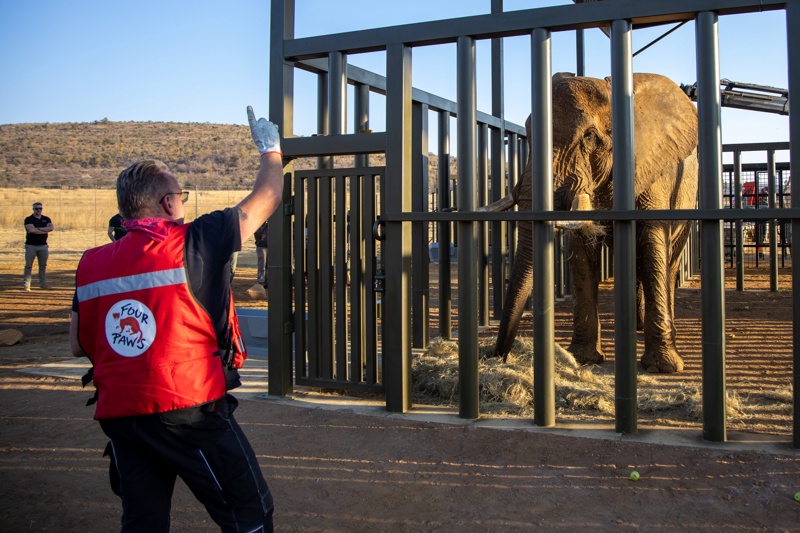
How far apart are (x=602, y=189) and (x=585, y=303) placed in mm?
1246

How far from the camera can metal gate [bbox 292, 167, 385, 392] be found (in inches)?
245

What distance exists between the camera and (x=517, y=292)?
714 centimetres

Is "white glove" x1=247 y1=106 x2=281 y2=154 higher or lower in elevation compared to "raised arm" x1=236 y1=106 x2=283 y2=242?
higher

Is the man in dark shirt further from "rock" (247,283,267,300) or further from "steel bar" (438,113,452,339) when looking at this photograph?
"steel bar" (438,113,452,339)

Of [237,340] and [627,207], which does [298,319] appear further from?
[237,340]

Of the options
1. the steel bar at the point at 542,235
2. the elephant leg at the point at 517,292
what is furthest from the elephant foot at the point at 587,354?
the steel bar at the point at 542,235

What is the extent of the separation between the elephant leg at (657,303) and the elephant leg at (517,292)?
140 cm

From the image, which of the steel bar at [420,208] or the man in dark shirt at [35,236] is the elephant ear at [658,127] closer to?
the steel bar at [420,208]

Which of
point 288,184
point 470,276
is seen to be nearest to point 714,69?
point 470,276

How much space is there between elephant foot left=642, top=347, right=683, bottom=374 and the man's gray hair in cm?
597

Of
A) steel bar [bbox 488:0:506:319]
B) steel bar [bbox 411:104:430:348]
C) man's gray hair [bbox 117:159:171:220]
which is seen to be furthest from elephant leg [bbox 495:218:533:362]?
man's gray hair [bbox 117:159:171:220]

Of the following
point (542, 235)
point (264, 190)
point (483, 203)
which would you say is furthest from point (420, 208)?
point (264, 190)

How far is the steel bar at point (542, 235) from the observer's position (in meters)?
5.20

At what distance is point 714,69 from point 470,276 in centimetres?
217
